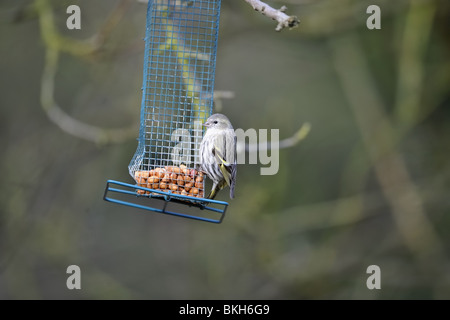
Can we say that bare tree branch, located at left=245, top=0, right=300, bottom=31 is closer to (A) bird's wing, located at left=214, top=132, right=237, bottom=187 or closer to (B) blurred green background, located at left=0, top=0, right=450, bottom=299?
(A) bird's wing, located at left=214, top=132, right=237, bottom=187

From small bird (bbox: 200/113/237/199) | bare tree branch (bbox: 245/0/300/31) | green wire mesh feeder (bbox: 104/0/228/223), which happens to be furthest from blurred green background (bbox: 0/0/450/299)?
bare tree branch (bbox: 245/0/300/31)

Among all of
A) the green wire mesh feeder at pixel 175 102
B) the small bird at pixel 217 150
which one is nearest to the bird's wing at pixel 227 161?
the small bird at pixel 217 150

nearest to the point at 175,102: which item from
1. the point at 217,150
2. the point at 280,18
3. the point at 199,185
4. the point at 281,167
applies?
the point at 217,150

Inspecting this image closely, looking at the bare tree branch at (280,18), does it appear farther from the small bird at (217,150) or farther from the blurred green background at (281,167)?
the blurred green background at (281,167)

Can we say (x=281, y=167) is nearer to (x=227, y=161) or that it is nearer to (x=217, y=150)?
(x=227, y=161)

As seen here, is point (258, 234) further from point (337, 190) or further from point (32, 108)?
point (32, 108)

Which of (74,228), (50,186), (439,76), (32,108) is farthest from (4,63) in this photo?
(439,76)

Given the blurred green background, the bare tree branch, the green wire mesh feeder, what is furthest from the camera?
the blurred green background
